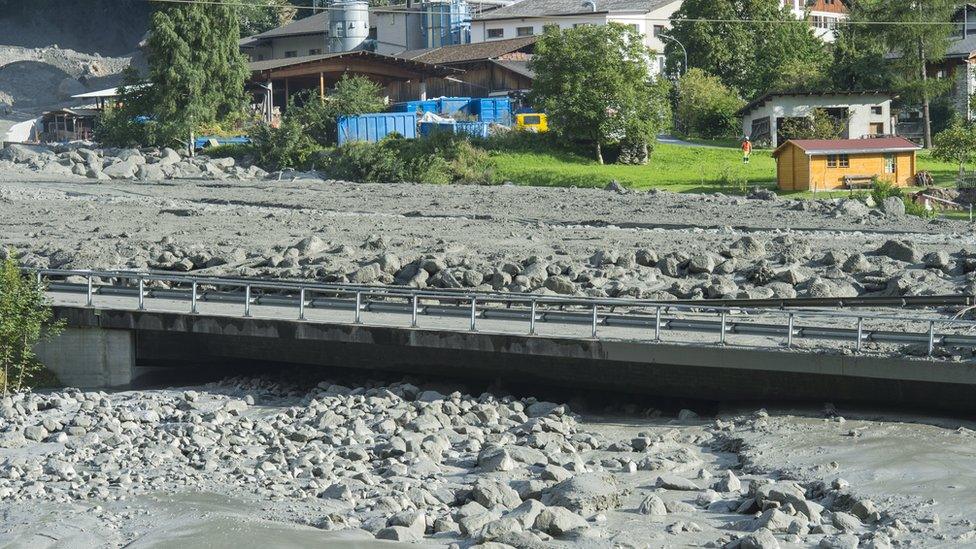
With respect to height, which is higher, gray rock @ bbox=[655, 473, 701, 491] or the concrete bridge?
the concrete bridge

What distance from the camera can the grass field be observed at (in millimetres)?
66500

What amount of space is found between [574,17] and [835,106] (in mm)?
26439

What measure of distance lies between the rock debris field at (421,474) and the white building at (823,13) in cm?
8450

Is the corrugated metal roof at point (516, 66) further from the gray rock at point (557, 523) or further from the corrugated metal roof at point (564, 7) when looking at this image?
the gray rock at point (557, 523)

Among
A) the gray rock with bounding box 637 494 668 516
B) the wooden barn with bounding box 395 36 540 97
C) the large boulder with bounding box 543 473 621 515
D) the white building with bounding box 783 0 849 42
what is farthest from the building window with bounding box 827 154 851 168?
the white building with bounding box 783 0 849 42

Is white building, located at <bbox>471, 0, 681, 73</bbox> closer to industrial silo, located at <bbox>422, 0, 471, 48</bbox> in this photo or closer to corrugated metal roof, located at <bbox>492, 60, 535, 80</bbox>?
industrial silo, located at <bbox>422, 0, 471, 48</bbox>

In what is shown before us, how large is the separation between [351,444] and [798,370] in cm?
835

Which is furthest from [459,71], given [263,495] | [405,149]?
[263,495]

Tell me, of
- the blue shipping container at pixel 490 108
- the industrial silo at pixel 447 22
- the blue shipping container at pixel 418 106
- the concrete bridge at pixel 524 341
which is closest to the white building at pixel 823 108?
the blue shipping container at pixel 490 108

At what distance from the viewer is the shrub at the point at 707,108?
82.8 m

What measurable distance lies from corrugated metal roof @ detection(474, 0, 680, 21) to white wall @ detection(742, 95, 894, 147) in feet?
77.8

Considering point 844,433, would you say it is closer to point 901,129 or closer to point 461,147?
point 461,147

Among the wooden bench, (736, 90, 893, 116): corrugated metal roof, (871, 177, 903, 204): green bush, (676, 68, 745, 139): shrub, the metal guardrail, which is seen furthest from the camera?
(676, 68, 745, 139): shrub

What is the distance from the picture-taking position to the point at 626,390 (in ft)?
97.6
